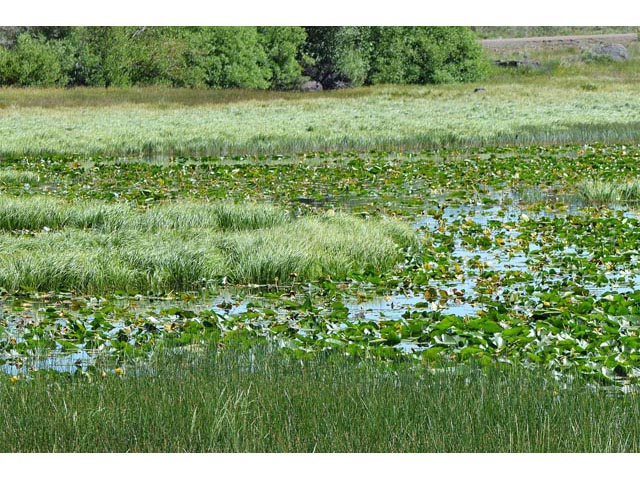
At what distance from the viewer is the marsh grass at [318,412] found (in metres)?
5.32

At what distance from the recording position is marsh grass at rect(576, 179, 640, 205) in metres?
15.8

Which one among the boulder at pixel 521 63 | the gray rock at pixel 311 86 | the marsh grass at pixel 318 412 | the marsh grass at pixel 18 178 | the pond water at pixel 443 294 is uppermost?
the marsh grass at pixel 318 412

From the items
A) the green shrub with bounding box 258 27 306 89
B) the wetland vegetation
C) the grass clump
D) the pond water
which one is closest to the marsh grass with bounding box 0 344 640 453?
the wetland vegetation

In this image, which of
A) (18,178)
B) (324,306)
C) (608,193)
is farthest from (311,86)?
(324,306)

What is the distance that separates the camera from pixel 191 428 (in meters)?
5.48

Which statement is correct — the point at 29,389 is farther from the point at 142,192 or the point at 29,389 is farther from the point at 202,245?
the point at 142,192

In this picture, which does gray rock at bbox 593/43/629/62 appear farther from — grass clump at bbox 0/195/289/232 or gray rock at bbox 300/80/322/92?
grass clump at bbox 0/195/289/232

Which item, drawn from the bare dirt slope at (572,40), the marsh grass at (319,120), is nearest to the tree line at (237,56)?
the bare dirt slope at (572,40)

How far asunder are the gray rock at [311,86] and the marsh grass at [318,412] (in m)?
49.9

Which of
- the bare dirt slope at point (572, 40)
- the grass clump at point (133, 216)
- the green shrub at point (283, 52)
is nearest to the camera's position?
the grass clump at point (133, 216)

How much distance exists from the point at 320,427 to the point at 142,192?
37.9 ft

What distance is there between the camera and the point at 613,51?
57219mm

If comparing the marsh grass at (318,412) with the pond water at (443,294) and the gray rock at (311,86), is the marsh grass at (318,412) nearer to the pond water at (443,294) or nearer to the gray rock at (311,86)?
the pond water at (443,294)

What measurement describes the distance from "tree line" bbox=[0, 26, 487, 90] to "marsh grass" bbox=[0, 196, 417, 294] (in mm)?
33704
